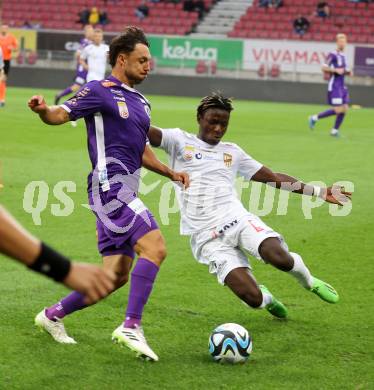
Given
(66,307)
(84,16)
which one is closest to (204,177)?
(66,307)

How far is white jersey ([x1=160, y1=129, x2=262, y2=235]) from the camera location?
6734 mm

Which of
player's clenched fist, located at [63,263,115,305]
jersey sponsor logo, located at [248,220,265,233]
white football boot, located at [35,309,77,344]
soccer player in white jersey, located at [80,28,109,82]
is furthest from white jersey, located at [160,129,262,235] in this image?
soccer player in white jersey, located at [80,28,109,82]

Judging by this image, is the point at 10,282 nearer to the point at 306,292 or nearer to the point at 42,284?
the point at 42,284

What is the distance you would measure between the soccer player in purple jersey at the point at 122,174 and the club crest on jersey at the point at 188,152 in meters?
0.58

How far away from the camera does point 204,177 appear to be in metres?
6.89

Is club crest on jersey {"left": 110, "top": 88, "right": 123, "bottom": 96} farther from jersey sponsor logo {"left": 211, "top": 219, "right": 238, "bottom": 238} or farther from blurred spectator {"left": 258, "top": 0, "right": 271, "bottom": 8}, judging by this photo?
blurred spectator {"left": 258, "top": 0, "right": 271, "bottom": 8}

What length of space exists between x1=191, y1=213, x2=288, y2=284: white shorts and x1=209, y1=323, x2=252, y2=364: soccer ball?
0.66m

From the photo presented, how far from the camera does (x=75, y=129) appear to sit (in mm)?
21906

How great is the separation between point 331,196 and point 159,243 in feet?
5.37

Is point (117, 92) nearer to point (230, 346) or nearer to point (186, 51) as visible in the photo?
point (230, 346)

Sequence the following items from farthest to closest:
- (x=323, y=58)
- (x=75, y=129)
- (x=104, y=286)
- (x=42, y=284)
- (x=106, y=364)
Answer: (x=323, y=58)
(x=75, y=129)
(x=42, y=284)
(x=106, y=364)
(x=104, y=286)

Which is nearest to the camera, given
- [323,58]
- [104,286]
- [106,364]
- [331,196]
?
[104,286]

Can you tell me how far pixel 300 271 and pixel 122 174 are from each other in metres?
1.59

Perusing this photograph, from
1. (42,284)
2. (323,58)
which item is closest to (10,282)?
(42,284)
